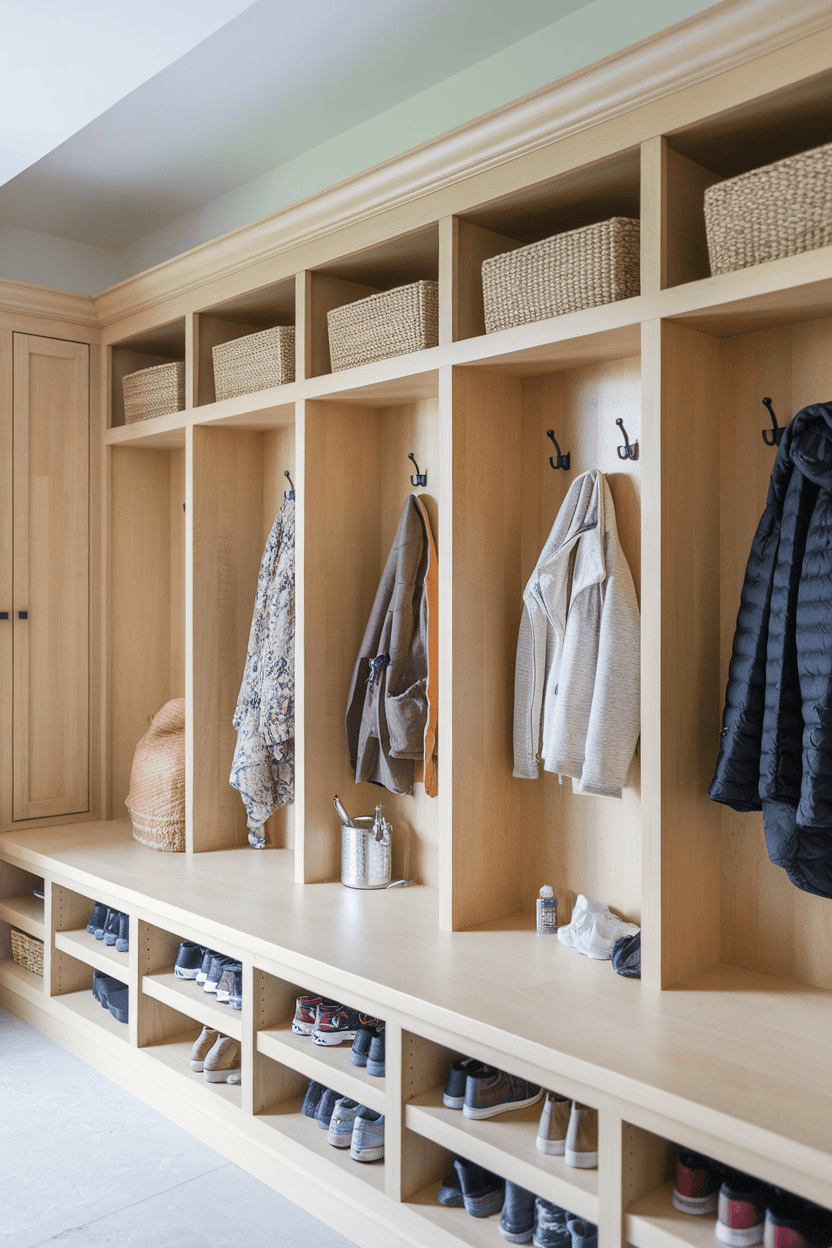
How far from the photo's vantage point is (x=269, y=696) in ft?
9.77

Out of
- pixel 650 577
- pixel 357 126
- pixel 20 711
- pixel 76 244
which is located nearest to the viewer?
pixel 650 577

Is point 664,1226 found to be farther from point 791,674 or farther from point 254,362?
point 254,362

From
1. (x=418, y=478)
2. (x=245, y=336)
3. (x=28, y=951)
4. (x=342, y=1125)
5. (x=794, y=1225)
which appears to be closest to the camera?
(x=794, y=1225)

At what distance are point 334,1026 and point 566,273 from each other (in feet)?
5.81

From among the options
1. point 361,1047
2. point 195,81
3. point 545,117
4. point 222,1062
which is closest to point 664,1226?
point 361,1047

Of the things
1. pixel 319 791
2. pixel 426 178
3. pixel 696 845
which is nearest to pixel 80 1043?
pixel 319 791

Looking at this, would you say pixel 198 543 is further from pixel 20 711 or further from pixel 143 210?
pixel 143 210

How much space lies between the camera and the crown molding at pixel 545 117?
1.73 meters

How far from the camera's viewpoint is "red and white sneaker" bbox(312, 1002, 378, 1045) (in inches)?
88.7

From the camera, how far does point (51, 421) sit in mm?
3529

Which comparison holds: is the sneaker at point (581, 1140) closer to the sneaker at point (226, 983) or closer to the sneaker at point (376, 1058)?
the sneaker at point (376, 1058)

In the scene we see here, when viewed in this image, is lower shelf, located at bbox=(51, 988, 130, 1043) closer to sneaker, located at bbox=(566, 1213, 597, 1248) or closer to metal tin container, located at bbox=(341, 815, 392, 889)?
metal tin container, located at bbox=(341, 815, 392, 889)

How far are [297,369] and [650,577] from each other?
130cm

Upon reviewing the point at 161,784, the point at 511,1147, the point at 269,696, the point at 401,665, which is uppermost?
the point at 401,665
